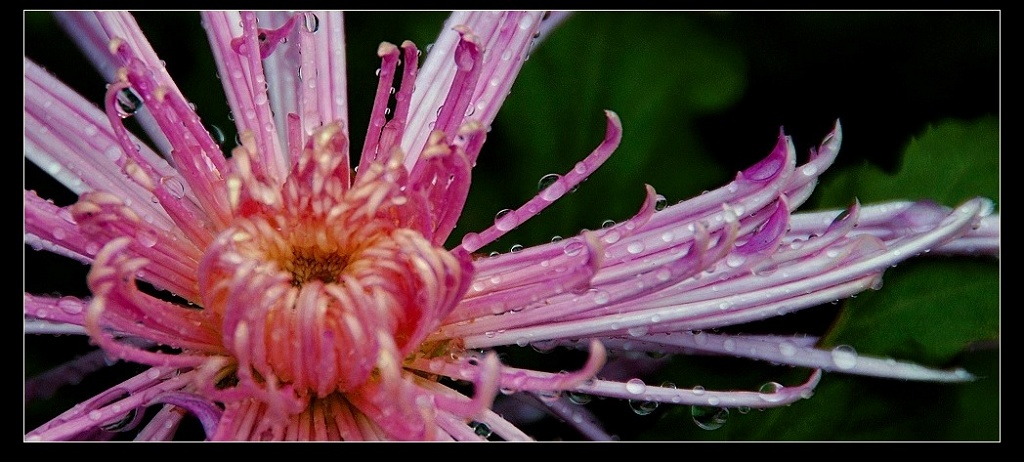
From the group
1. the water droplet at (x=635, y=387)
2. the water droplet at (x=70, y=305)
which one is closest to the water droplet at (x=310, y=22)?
the water droplet at (x=70, y=305)

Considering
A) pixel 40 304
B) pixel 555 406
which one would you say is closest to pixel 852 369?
pixel 555 406

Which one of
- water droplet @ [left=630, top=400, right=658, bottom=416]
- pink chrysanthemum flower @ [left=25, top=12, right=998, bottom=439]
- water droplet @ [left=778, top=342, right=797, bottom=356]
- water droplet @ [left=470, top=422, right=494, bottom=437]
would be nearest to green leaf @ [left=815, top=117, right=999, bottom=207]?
pink chrysanthemum flower @ [left=25, top=12, right=998, bottom=439]

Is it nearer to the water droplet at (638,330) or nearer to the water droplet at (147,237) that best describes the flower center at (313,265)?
the water droplet at (147,237)

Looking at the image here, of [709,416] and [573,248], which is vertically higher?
[573,248]

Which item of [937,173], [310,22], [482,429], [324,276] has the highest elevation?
[310,22]

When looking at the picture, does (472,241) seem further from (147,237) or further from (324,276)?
(147,237)

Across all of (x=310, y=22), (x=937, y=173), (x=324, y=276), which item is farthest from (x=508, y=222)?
(x=937, y=173)
